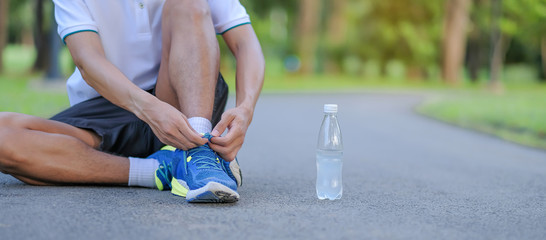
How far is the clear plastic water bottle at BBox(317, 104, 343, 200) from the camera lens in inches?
152

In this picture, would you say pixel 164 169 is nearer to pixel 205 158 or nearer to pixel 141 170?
pixel 141 170

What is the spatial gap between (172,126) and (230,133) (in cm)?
28

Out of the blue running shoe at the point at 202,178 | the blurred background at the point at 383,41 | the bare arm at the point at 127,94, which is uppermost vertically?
the bare arm at the point at 127,94

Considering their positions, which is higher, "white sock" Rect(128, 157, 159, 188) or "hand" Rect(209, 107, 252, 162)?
"hand" Rect(209, 107, 252, 162)

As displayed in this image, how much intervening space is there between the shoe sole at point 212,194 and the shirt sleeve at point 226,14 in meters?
1.09

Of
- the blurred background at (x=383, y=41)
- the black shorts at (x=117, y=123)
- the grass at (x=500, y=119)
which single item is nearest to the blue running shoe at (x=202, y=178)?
the black shorts at (x=117, y=123)

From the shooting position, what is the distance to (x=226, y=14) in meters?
4.01

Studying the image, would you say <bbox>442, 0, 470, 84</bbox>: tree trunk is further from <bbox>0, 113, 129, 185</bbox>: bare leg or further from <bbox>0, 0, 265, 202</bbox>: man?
<bbox>0, 113, 129, 185</bbox>: bare leg

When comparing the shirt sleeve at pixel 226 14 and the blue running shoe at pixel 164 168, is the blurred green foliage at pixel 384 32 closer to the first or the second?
the shirt sleeve at pixel 226 14

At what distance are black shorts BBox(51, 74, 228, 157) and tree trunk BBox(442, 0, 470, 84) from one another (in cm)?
2774

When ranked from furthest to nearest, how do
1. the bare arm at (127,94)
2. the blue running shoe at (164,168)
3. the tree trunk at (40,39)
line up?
1. the tree trunk at (40,39)
2. the blue running shoe at (164,168)
3. the bare arm at (127,94)

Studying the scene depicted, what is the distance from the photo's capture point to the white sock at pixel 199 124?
136 inches

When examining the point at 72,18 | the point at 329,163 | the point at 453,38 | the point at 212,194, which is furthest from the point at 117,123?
the point at 453,38

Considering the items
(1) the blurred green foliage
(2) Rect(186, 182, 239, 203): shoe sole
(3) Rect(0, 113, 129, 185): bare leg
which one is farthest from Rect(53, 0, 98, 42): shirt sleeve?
(1) the blurred green foliage
